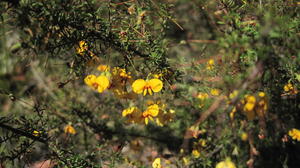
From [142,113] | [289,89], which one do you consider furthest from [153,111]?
[289,89]

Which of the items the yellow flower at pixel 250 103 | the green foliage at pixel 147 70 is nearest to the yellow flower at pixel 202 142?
the green foliage at pixel 147 70

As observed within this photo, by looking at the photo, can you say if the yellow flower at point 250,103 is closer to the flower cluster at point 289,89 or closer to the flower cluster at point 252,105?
the flower cluster at point 252,105

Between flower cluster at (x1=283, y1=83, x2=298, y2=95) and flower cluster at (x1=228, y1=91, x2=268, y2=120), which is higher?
flower cluster at (x1=283, y1=83, x2=298, y2=95)

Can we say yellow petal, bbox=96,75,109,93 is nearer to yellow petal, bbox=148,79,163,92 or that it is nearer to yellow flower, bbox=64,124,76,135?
yellow petal, bbox=148,79,163,92

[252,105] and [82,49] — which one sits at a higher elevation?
[82,49]

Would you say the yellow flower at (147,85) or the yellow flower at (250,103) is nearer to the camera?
the yellow flower at (250,103)

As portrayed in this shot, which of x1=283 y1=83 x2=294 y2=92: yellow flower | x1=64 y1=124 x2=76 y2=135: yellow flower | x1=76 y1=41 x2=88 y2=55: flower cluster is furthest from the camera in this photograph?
x1=64 y1=124 x2=76 y2=135: yellow flower

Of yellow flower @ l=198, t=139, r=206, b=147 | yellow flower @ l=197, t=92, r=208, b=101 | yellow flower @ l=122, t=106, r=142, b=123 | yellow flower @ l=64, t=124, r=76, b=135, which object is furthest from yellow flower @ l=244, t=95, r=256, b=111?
yellow flower @ l=64, t=124, r=76, b=135

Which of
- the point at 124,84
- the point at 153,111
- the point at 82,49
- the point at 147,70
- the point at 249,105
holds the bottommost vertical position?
the point at 249,105

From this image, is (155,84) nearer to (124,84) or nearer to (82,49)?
(124,84)

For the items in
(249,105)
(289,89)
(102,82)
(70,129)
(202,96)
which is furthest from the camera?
(70,129)

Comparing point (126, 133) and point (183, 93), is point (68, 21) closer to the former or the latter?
point (183, 93)
